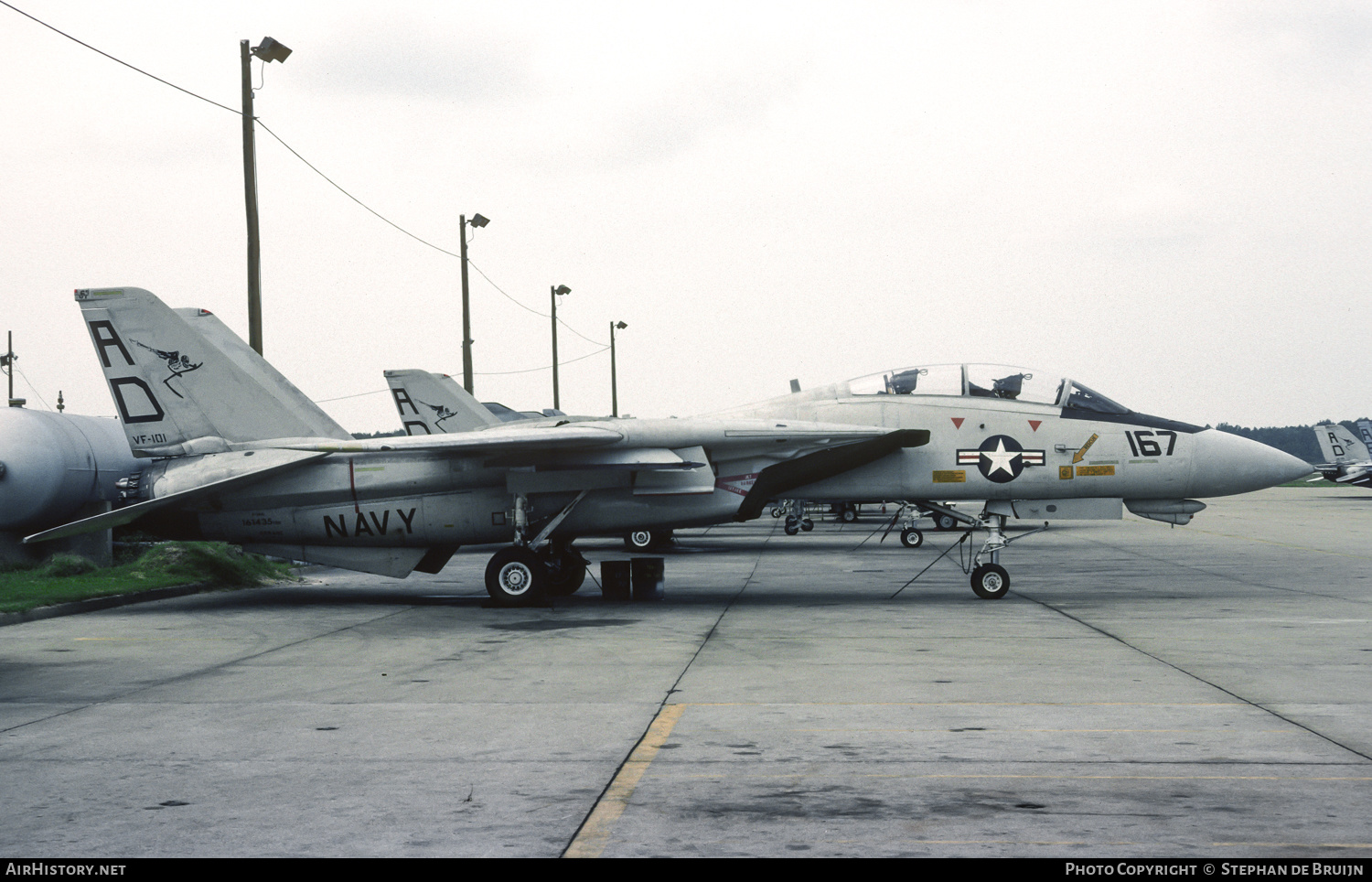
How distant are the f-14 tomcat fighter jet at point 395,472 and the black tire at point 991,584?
1.95 meters

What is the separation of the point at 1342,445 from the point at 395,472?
187ft

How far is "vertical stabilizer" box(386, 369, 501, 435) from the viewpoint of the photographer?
2488 cm

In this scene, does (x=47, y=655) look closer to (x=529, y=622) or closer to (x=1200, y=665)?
(x=529, y=622)

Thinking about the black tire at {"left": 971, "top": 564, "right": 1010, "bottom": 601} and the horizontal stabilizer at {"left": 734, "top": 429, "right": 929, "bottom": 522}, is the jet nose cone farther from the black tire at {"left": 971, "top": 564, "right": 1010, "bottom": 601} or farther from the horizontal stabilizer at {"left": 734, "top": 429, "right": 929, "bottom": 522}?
the horizontal stabilizer at {"left": 734, "top": 429, "right": 929, "bottom": 522}

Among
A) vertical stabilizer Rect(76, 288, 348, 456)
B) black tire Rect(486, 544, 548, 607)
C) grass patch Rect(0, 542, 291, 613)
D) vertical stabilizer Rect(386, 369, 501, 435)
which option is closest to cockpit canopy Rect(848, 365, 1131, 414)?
black tire Rect(486, 544, 548, 607)

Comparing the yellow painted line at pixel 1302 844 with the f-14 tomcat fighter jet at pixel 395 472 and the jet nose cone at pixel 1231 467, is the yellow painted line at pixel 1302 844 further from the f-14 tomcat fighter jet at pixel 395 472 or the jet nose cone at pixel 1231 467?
the jet nose cone at pixel 1231 467

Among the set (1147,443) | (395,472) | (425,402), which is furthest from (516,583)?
(425,402)

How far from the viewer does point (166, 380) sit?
15.7 m

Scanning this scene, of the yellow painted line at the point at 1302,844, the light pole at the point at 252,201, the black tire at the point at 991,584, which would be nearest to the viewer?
the yellow painted line at the point at 1302,844

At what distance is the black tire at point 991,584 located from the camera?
14.8m

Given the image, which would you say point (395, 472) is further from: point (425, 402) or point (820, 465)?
point (425, 402)

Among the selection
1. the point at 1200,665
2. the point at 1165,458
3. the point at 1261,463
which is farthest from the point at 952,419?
the point at 1200,665

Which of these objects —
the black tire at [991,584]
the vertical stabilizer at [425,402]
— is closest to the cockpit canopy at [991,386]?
the black tire at [991,584]

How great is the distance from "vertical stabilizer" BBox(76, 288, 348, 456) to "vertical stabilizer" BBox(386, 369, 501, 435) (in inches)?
349
